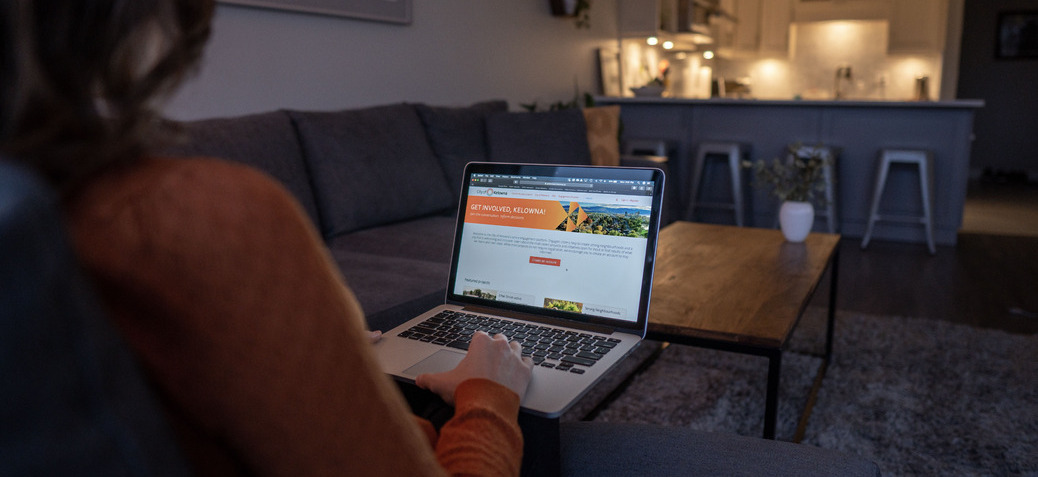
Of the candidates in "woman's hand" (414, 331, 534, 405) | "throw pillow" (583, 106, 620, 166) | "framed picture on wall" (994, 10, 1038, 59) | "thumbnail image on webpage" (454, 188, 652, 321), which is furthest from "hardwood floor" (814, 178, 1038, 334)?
"framed picture on wall" (994, 10, 1038, 59)

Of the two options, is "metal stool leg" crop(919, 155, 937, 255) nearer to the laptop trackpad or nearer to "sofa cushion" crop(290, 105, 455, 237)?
"sofa cushion" crop(290, 105, 455, 237)

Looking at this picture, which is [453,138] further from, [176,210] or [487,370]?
[176,210]

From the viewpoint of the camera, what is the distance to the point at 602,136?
392 cm

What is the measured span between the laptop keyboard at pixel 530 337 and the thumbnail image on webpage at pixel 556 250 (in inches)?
1.9

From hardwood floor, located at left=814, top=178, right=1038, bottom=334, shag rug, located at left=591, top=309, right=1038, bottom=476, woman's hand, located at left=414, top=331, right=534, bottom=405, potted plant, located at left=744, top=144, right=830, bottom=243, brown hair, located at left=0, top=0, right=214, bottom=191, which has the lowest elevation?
hardwood floor, located at left=814, top=178, right=1038, bottom=334

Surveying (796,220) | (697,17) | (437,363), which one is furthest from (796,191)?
(697,17)

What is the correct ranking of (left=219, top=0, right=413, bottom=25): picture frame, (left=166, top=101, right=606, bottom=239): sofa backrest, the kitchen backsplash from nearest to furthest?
(left=166, top=101, right=606, bottom=239): sofa backrest → (left=219, top=0, right=413, bottom=25): picture frame → the kitchen backsplash

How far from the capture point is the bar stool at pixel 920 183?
4.33 metres

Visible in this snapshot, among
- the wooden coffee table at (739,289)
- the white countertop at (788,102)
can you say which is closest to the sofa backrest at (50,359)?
the wooden coffee table at (739,289)

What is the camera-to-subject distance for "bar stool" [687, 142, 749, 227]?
4758 mm

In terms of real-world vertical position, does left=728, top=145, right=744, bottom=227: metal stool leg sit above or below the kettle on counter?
below

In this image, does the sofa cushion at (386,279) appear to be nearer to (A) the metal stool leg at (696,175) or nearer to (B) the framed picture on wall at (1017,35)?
(A) the metal stool leg at (696,175)

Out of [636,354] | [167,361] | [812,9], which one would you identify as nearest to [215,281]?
[167,361]

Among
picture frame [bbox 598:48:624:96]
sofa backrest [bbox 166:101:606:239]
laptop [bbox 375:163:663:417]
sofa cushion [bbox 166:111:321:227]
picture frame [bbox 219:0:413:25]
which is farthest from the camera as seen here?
picture frame [bbox 598:48:624:96]
